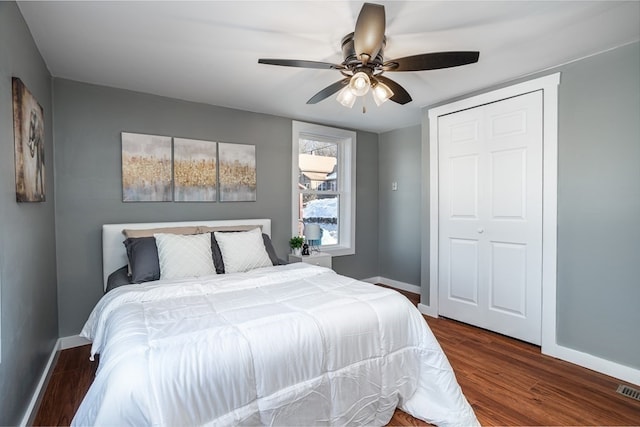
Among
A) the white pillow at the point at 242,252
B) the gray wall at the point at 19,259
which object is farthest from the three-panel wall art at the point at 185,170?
the white pillow at the point at 242,252

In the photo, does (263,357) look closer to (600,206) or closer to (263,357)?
(263,357)

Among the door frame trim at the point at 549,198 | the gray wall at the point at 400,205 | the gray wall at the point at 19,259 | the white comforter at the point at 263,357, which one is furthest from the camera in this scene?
the gray wall at the point at 400,205

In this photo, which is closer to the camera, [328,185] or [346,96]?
[346,96]

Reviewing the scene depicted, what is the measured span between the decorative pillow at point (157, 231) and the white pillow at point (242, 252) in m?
0.33

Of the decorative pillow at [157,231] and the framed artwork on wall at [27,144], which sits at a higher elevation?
the framed artwork on wall at [27,144]

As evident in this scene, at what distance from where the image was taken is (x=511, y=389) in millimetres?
2178

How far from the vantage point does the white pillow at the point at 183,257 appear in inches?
96.3

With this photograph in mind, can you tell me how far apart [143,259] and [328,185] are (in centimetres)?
277

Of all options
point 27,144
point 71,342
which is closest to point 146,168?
point 27,144

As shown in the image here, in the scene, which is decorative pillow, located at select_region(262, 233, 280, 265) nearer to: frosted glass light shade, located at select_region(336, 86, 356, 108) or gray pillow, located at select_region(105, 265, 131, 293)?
gray pillow, located at select_region(105, 265, 131, 293)

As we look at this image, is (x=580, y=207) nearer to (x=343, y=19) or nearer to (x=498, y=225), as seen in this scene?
(x=498, y=225)

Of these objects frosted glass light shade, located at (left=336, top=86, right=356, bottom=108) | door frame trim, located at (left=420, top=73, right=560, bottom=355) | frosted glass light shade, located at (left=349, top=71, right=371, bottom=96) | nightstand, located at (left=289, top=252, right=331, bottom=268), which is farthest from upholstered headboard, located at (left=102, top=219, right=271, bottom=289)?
door frame trim, located at (left=420, top=73, right=560, bottom=355)

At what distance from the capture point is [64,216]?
2799 millimetres

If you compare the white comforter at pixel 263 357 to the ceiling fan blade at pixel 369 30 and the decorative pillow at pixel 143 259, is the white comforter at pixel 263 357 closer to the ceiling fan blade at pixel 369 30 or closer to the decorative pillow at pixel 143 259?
the decorative pillow at pixel 143 259
